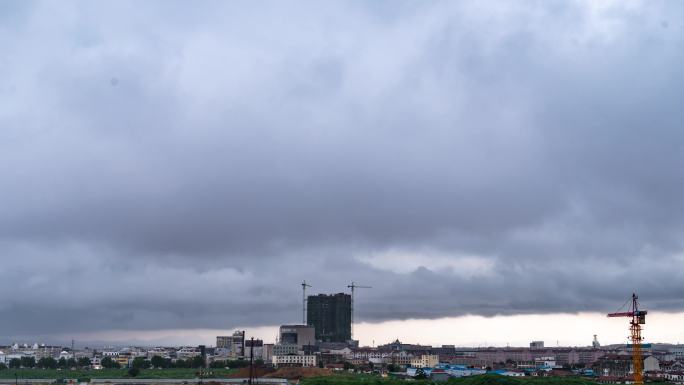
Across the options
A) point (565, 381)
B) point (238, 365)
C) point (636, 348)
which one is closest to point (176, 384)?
point (565, 381)

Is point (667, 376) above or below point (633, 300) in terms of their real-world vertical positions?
below

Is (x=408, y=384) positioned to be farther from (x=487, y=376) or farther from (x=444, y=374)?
(x=444, y=374)

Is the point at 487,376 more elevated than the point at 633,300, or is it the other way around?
the point at 633,300

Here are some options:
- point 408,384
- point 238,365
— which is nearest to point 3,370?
point 238,365

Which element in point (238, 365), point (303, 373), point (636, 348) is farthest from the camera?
point (238, 365)

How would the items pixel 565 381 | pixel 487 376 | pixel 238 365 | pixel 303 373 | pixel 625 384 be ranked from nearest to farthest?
pixel 487 376 < pixel 565 381 < pixel 625 384 < pixel 303 373 < pixel 238 365

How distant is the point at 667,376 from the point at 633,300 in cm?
5736

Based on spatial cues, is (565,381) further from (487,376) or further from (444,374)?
(444,374)

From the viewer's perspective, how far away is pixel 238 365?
634 feet

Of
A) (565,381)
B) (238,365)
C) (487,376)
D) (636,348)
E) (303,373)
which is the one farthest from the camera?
(238,365)

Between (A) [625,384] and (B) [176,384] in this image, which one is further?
(A) [625,384]

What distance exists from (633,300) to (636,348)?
558cm

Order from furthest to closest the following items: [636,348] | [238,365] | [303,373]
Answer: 1. [238,365]
2. [303,373]
3. [636,348]

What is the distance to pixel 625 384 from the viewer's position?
129 metres
